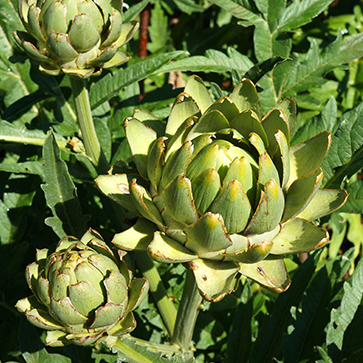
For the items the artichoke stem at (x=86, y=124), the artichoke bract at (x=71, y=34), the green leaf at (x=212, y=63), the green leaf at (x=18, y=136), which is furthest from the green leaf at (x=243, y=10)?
the green leaf at (x=18, y=136)

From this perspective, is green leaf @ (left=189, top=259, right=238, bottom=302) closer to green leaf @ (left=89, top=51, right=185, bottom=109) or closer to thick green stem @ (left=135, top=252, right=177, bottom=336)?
thick green stem @ (left=135, top=252, right=177, bottom=336)

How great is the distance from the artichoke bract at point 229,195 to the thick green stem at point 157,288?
278 mm

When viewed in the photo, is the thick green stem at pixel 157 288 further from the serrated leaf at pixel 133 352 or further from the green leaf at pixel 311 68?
the green leaf at pixel 311 68

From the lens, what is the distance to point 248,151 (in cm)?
96

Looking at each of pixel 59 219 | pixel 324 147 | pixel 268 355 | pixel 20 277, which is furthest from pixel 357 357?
pixel 20 277

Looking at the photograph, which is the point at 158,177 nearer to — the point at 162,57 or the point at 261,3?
the point at 162,57

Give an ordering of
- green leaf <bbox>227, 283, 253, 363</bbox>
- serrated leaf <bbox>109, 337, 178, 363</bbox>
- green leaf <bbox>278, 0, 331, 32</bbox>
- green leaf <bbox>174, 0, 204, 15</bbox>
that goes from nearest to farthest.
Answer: serrated leaf <bbox>109, 337, 178, 363</bbox>
green leaf <bbox>227, 283, 253, 363</bbox>
green leaf <bbox>278, 0, 331, 32</bbox>
green leaf <bbox>174, 0, 204, 15</bbox>

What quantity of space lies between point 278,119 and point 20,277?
3.45ft

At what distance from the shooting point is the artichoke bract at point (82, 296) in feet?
3.09

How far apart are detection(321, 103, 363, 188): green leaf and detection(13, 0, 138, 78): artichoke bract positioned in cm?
64

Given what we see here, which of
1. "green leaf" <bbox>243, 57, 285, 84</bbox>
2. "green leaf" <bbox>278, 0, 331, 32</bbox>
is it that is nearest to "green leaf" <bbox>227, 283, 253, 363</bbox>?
"green leaf" <bbox>243, 57, 285, 84</bbox>

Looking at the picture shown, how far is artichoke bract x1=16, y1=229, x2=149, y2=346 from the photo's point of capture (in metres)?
0.94

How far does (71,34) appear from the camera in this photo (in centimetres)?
109

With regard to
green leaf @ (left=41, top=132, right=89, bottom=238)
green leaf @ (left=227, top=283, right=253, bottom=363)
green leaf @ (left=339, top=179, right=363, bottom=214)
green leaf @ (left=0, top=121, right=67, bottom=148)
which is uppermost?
green leaf @ (left=0, top=121, right=67, bottom=148)
